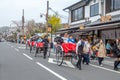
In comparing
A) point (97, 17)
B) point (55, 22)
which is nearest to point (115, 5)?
point (97, 17)

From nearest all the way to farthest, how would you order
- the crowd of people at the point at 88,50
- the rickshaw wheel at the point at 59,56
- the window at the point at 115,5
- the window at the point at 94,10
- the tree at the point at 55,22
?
the crowd of people at the point at 88,50 → the rickshaw wheel at the point at 59,56 → the window at the point at 115,5 → the window at the point at 94,10 → the tree at the point at 55,22

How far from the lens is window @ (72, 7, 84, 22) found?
133 ft

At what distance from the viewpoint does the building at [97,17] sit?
27.1 m

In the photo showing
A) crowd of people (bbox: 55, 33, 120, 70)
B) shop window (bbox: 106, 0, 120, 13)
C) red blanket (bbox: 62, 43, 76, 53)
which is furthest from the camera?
shop window (bbox: 106, 0, 120, 13)

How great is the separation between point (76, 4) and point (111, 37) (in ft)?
40.9

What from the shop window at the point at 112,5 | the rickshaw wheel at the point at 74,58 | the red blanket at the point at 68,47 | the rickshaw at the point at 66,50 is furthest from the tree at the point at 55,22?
the red blanket at the point at 68,47

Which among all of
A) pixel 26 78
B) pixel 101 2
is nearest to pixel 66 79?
pixel 26 78

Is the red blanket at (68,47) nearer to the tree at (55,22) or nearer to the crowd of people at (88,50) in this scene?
the crowd of people at (88,50)

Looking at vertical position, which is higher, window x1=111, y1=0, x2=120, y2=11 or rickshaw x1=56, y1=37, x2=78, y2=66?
window x1=111, y1=0, x2=120, y2=11

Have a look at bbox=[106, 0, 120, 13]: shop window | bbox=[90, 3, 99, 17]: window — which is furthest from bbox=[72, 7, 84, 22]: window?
bbox=[106, 0, 120, 13]: shop window

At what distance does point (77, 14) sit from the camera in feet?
138

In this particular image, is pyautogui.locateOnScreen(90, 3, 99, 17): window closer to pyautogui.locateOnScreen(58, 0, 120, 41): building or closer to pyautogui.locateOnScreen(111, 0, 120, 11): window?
pyautogui.locateOnScreen(58, 0, 120, 41): building

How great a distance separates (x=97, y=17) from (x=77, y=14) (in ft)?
26.3

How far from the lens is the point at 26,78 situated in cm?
1293
